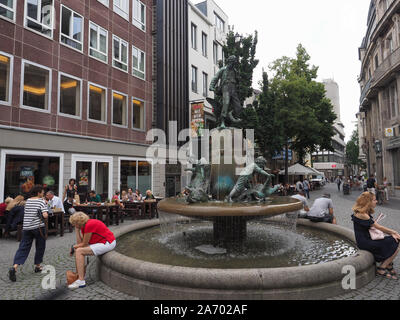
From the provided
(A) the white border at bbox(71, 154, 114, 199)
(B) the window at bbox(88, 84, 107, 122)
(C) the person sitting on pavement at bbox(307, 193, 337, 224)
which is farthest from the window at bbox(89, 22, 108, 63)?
(C) the person sitting on pavement at bbox(307, 193, 337, 224)

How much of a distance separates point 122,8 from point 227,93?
14037 mm

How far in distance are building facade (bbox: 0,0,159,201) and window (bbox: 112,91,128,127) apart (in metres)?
0.06

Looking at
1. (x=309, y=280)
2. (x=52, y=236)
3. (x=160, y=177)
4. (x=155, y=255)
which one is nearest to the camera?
(x=309, y=280)

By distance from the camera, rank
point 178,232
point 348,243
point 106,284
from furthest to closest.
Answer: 1. point 178,232
2. point 348,243
3. point 106,284

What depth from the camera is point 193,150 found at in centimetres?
2505

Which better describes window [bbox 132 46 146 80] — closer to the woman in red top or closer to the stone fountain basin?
the woman in red top

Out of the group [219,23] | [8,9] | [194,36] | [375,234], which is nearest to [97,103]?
[8,9]

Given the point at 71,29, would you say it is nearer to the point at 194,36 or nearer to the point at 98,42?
the point at 98,42

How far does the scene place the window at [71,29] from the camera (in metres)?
14.5

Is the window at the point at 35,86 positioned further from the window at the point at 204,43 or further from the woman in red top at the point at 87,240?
the window at the point at 204,43

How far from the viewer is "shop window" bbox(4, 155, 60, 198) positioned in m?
11.7
